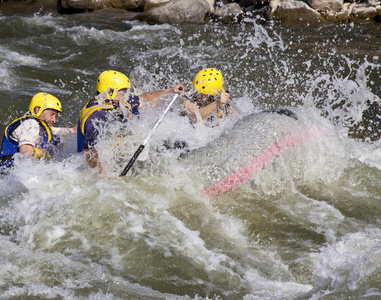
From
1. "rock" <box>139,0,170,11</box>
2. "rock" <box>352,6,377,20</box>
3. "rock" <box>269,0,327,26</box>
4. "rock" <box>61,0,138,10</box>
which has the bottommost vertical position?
"rock" <box>61,0,138,10</box>

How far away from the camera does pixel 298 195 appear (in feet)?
18.5

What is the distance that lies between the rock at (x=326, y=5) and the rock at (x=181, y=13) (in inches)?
119

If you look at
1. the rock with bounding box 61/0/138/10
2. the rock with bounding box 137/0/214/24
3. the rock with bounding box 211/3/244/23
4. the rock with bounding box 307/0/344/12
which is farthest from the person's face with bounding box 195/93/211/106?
the rock with bounding box 61/0/138/10

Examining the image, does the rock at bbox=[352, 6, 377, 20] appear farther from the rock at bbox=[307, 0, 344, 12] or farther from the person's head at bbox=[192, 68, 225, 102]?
the person's head at bbox=[192, 68, 225, 102]

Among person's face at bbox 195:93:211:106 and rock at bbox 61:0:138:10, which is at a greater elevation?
rock at bbox 61:0:138:10

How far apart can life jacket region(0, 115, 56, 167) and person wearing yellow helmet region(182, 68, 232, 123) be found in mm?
1931

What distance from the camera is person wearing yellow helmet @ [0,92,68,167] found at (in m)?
5.65

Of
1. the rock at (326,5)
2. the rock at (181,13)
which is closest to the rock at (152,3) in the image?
the rock at (181,13)

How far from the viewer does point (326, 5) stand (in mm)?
13477

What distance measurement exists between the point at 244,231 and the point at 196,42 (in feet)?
26.0

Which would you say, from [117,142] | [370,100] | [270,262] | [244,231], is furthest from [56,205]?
[370,100]

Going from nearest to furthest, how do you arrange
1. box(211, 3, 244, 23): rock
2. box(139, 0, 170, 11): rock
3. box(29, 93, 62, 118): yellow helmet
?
box(29, 93, 62, 118): yellow helmet → box(211, 3, 244, 23): rock → box(139, 0, 170, 11): rock

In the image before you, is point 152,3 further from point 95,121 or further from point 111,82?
point 95,121

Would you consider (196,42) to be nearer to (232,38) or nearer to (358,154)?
(232,38)
